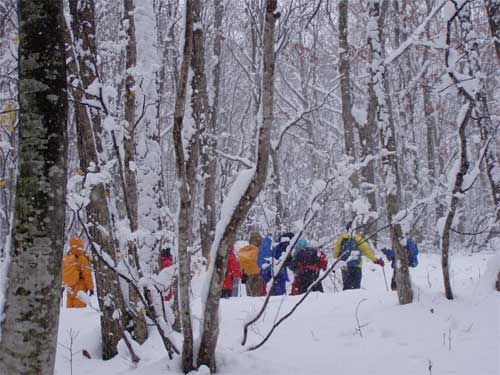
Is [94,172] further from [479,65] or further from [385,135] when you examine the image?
[479,65]

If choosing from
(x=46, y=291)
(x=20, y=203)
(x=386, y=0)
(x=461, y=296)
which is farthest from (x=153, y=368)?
(x=386, y=0)

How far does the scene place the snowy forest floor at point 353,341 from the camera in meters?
3.68

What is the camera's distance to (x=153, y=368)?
3.57m

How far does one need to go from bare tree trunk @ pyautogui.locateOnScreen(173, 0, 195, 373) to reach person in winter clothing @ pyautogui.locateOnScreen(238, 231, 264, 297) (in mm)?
4847

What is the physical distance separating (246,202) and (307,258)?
4.20 meters

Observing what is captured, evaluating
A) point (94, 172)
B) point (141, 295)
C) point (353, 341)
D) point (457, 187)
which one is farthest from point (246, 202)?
point (457, 187)

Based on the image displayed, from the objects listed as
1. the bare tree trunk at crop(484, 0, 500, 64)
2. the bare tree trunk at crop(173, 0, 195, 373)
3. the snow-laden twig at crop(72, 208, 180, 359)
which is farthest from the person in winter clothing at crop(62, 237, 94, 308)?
the bare tree trunk at crop(484, 0, 500, 64)

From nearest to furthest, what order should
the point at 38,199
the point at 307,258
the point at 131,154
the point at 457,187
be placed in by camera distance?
the point at 38,199
the point at 131,154
the point at 457,187
the point at 307,258

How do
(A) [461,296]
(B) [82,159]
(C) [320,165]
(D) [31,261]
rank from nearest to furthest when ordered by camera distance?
(D) [31,261] < (B) [82,159] < (A) [461,296] < (C) [320,165]

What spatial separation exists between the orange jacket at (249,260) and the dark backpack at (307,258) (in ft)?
4.14

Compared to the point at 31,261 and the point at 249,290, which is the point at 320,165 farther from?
the point at 31,261

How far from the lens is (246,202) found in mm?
3260

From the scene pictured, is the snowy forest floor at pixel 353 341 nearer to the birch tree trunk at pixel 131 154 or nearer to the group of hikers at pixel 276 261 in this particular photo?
the birch tree trunk at pixel 131 154

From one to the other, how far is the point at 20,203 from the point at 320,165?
785 inches
